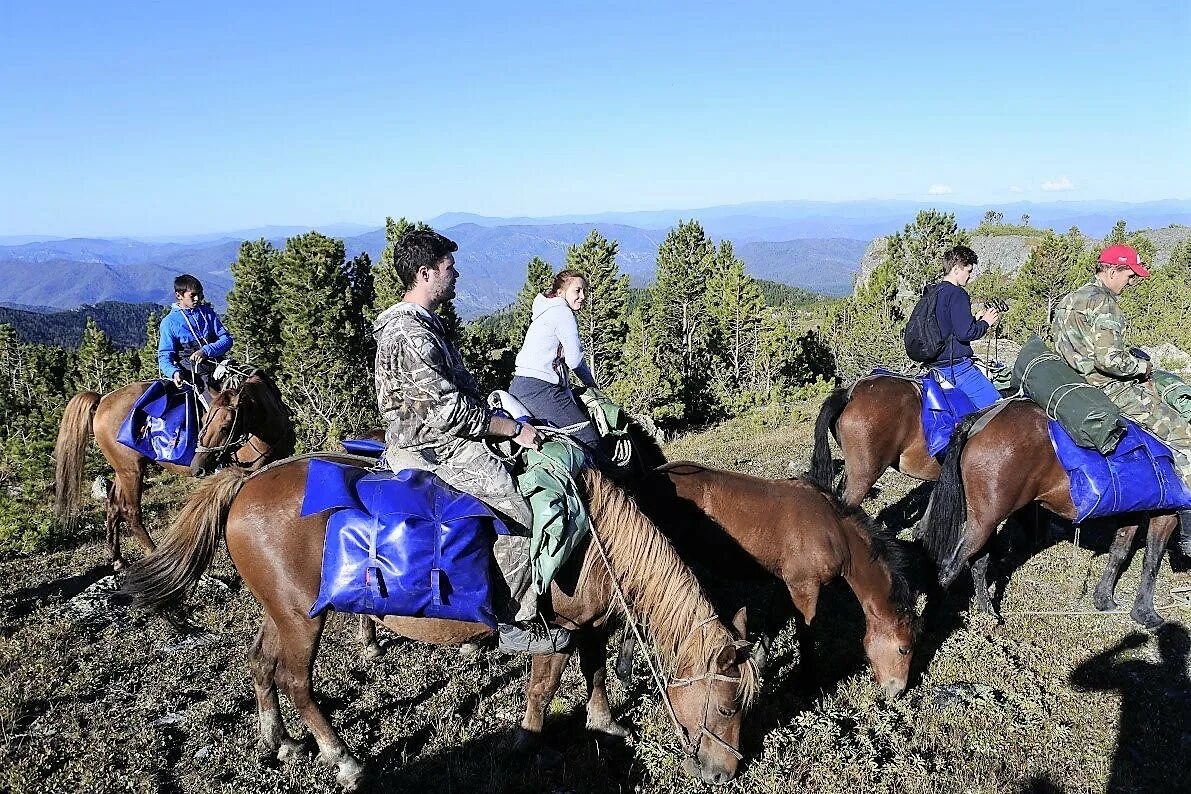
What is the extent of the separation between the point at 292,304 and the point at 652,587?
33138 millimetres

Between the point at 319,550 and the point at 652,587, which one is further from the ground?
the point at 319,550

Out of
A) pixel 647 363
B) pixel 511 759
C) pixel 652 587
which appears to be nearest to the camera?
pixel 652 587

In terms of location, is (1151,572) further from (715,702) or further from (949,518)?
(715,702)

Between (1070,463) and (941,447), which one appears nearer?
(1070,463)

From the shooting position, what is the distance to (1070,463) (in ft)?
19.1

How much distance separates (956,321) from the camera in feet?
22.5

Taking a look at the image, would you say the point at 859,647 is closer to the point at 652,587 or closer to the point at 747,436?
the point at 652,587

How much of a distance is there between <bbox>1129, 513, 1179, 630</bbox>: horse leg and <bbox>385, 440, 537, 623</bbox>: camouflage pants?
5.98m

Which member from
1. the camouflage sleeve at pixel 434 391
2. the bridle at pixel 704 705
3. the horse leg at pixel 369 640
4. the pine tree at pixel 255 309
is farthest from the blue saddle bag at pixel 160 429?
the pine tree at pixel 255 309

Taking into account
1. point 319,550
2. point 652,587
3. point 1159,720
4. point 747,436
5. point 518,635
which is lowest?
point 747,436

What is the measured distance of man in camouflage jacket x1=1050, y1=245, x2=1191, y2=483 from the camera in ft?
18.7

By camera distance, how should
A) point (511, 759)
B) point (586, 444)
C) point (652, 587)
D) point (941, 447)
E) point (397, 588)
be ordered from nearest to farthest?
point (397, 588)
point (652, 587)
point (511, 759)
point (586, 444)
point (941, 447)

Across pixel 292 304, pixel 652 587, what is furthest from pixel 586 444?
pixel 292 304

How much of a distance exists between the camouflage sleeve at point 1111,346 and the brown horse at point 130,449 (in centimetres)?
882
